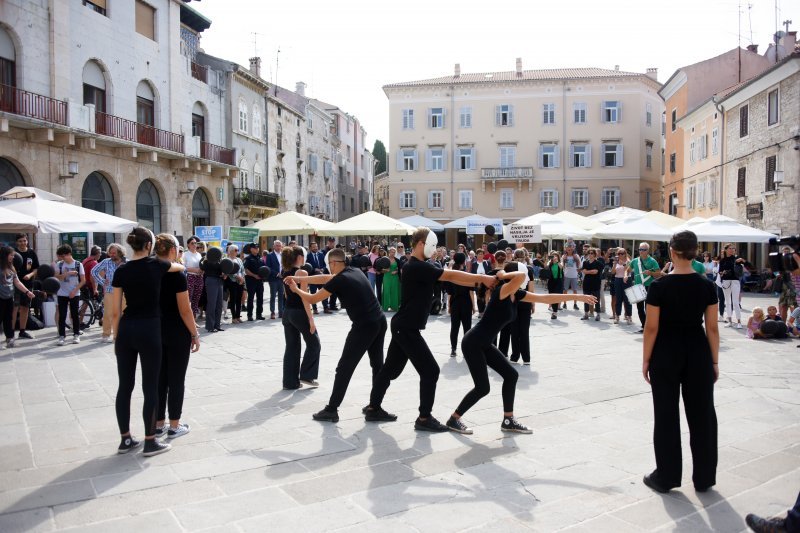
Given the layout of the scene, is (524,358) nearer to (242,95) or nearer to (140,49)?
(140,49)

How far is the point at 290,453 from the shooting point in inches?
196

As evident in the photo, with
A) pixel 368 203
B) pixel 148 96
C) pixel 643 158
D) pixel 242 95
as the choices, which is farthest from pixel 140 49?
pixel 368 203

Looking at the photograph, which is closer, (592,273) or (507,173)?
(592,273)

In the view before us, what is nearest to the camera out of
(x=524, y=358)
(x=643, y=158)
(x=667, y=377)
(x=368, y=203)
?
(x=667, y=377)

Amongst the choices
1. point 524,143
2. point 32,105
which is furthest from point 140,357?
point 524,143

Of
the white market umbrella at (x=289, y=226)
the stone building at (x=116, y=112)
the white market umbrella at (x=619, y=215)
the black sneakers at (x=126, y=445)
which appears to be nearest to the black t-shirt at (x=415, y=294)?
the black sneakers at (x=126, y=445)

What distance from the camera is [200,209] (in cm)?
2788

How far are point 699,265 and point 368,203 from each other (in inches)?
2169

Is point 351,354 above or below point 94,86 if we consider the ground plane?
below

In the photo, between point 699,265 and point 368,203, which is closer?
point 699,265

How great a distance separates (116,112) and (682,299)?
2220 cm

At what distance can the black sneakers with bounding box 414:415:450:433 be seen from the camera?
219 inches

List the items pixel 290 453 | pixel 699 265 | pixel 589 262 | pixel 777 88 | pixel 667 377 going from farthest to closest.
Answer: pixel 777 88 < pixel 589 262 < pixel 699 265 < pixel 290 453 < pixel 667 377

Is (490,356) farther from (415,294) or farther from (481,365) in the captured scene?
(415,294)
